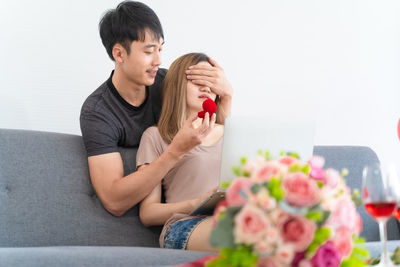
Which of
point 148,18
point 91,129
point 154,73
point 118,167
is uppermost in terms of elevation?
point 148,18

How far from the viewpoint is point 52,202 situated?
2127 millimetres

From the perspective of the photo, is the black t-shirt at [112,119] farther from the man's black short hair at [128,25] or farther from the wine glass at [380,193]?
the wine glass at [380,193]

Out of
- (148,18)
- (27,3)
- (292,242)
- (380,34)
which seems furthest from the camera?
(380,34)

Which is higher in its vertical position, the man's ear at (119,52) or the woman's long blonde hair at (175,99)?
the man's ear at (119,52)

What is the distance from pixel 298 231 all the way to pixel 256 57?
90.1 inches

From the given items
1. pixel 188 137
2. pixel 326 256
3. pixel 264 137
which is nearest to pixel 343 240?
pixel 326 256

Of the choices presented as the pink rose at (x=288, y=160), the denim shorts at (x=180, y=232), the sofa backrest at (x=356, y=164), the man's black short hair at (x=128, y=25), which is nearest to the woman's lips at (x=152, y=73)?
the man's black short hair at (x=128, y=25)

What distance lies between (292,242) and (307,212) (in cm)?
6

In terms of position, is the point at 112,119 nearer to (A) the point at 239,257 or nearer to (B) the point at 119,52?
(B) the point at 119,52

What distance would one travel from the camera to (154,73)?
235 cm

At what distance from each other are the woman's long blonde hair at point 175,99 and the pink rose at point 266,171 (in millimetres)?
1287

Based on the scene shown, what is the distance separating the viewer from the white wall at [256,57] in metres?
2.78

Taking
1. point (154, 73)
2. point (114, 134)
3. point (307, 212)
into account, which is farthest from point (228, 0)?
point (307, 212)

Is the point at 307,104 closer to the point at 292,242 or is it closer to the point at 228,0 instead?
the point at 228,0
